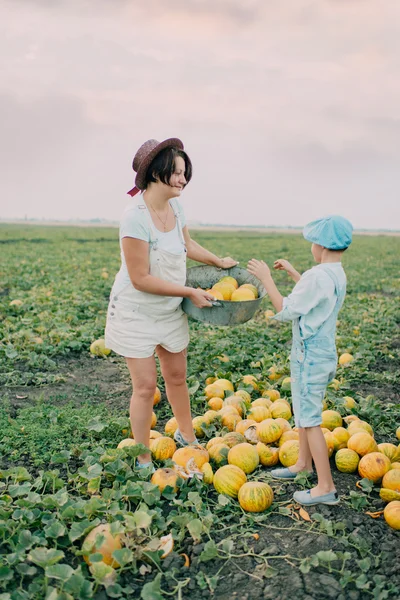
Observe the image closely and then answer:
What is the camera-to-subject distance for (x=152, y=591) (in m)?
2.50

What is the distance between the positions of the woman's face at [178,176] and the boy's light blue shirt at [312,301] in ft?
3.17

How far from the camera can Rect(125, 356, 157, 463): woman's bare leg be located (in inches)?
142

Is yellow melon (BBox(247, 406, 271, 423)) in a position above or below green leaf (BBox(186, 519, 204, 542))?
above

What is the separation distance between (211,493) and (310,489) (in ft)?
2.06

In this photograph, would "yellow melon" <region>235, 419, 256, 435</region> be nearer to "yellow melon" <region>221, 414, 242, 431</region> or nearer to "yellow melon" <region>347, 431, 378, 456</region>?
"yellow melon" <region>221, 414, 242, 431</region>

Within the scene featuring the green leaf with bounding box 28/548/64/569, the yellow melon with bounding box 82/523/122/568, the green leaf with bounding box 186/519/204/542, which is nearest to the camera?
the green leaf with bounding box 28/548/64/569

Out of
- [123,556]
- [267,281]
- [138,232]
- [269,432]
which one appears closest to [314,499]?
[269,432]

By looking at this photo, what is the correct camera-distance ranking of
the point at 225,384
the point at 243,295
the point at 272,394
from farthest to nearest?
the point at 225,384 → the point at 272,394 → the point at 243,295

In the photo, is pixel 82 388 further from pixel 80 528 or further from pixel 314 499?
pixel 314 499

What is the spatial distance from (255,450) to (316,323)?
41.4 inches

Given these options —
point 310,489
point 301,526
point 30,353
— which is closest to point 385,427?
point 310,489

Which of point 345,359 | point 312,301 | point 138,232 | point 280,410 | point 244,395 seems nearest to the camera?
point 312,301

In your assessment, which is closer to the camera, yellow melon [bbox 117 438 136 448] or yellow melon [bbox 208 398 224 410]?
yellow melon [bbox 117 438 136 448]

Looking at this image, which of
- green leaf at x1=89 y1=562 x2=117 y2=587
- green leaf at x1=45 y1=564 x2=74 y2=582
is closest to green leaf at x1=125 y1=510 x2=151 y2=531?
green leaf at x1=89 y1=562 x2=117 y2=587
